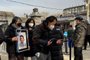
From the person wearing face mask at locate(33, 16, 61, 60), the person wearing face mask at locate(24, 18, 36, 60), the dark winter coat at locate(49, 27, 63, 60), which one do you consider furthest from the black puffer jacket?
the person wearing face mask at locate(24, 18, 36, 60)

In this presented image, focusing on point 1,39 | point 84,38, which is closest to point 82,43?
point 84,38

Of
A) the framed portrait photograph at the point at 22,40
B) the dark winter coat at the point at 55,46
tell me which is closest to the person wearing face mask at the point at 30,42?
the framed portrait photograph at the point at 22,40

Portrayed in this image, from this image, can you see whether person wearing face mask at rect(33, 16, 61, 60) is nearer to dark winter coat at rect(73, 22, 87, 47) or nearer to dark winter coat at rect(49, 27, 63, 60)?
dark winter coat at rect(49, 27, 63, 60)

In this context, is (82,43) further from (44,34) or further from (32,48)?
(44,34)

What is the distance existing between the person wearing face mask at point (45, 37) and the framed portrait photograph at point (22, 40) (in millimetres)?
1293

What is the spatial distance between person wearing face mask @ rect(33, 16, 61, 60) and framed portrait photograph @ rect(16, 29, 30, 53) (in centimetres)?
129

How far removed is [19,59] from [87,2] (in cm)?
4349

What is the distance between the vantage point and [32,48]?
976 centimetres

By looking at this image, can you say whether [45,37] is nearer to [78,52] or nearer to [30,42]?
[30,42]

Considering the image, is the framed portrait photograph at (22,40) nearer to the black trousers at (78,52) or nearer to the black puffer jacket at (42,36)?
the black puffer jacket at (42,36)

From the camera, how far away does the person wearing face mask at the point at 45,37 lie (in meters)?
8.06

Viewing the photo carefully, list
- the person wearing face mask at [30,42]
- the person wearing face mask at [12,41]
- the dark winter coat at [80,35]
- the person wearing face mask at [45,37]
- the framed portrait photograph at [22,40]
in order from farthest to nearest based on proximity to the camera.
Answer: the dark winter coat at [80,35] < the person wearing face mask at [12,41] < the person wearing face mask at [30,42] < the framed portrait photograph at [22,40] < the person wearing face mask at [45,37]

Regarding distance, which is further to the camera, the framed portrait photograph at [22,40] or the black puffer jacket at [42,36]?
the framed portrait photograph at [22,40]

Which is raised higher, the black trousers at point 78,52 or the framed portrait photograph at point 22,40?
the framed portrait photograph at point 22,40
